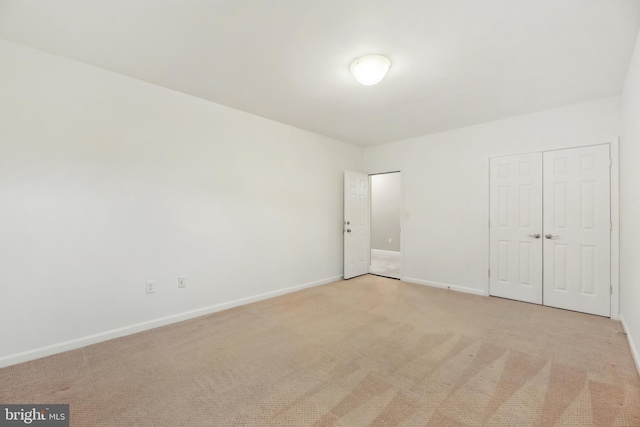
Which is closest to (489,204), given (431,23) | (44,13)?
(431,23)

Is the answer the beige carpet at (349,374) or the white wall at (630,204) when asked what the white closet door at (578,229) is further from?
the beige carpet at (349,374)

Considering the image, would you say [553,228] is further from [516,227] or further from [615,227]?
[615,227]

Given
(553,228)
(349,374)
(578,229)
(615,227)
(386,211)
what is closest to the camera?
(349,374)

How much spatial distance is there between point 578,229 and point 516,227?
0.62m

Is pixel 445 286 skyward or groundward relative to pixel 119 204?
groundward

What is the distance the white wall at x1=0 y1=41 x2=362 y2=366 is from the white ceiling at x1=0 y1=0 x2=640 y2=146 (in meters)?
0.29

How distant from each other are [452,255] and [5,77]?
5.30 m

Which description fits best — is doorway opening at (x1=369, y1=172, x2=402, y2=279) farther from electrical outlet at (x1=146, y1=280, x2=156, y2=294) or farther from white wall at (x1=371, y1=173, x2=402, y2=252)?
electrical outlet at (x1=146, y1=280, x2=156, y2=294)

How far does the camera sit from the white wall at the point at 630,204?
2160 millimetres

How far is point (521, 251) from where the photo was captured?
3791mm

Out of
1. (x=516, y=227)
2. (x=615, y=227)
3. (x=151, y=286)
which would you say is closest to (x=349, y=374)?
(x=151, y=286)

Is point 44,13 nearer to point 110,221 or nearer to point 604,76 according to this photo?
point 110,221

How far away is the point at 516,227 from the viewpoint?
382cm

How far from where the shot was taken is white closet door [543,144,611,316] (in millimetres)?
3215
